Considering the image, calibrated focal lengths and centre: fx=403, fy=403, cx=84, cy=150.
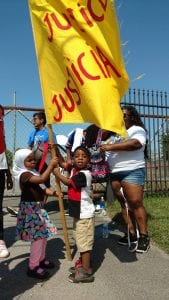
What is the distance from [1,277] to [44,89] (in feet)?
6.62

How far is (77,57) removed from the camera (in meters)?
4.17

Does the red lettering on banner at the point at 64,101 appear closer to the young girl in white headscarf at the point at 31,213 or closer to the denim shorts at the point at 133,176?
the young girl in white headscarf at the point at 31,213

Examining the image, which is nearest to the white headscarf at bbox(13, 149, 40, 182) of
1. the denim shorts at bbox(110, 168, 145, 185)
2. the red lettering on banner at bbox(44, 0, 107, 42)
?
the red lettering on banner at bbox(44, 0, 107, 42)

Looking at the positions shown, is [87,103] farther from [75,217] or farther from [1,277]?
[1,277]

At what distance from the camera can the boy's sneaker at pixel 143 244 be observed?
4.98m

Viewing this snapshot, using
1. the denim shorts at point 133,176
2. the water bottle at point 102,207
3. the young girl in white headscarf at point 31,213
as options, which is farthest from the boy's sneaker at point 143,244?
the water bottle at point 102,207

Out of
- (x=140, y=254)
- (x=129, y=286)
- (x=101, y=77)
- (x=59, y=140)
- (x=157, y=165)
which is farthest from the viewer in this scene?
(x=157, y=165)

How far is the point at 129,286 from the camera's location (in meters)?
3.87

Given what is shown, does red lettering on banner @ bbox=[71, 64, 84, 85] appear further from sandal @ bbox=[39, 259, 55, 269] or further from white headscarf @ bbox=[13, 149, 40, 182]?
sandal @ bbox=[39, 259, 55, 269]

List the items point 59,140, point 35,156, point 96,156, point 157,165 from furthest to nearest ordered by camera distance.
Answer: point 157,165 < point 59,140 < point 96,156 < point 35,156

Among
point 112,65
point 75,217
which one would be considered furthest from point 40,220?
point 112,65

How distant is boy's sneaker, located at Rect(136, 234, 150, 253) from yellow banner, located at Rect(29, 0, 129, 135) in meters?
1.80

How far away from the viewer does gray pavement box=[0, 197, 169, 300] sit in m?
3.69

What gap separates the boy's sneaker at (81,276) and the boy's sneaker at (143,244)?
3.62 ft
